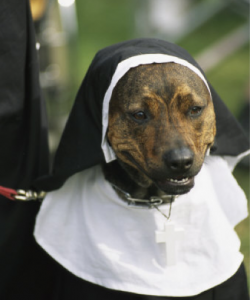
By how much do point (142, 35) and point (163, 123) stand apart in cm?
617

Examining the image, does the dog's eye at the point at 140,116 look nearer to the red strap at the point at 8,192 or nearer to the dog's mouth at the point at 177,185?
the dog's mouth at the point at 177,185

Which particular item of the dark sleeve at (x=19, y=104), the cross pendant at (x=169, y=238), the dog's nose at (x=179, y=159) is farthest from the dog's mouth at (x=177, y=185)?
the dark sleeve at (x=19, y=104)

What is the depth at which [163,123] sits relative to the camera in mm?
2527

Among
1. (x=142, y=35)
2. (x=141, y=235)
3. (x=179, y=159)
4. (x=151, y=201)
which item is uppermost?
(x=179, y=159)

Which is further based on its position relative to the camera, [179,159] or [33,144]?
[33,144]

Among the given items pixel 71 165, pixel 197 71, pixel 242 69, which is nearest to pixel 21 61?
pixel 71 165

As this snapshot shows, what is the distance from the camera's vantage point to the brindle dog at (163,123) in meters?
2.48

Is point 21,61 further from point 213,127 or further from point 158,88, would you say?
point 213,127

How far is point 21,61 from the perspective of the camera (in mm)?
2865

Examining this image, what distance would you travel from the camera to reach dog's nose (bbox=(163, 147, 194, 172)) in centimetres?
242

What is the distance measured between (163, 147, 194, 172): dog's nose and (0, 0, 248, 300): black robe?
16.8 inches

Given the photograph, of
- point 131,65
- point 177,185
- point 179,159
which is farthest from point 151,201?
point 131,65

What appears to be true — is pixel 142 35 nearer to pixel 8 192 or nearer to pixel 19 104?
pixel 19 104

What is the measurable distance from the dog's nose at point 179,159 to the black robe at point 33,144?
1.40ft
